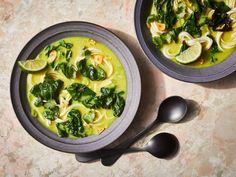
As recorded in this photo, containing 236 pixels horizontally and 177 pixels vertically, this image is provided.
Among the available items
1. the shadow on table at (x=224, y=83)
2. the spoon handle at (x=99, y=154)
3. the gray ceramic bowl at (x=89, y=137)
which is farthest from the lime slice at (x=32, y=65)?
the shadow on table at (x=224, y=83)

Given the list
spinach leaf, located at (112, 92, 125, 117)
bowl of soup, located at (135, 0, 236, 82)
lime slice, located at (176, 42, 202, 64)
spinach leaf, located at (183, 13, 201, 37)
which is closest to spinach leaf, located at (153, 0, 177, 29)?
bowl of soup, located at (135, 0, 236, 82)

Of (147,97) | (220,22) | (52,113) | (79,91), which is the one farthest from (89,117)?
(220,22)

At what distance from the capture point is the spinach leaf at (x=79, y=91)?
4.21 metres

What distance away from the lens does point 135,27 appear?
415 cm

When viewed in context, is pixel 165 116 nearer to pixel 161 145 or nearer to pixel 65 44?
pixel 161 145

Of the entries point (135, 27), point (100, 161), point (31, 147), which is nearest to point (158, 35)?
point (135, 27)

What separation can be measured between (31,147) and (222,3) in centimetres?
249

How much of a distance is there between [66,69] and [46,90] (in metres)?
0.29

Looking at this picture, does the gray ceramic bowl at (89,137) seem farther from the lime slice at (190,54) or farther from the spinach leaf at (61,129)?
the lime slice at (190,54)

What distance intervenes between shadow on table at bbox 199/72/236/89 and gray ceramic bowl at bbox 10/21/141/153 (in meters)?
0.78

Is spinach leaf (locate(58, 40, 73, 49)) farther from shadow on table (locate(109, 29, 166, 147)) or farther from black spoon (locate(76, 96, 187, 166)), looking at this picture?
black spoon (locate(76, 96, 187, 166))

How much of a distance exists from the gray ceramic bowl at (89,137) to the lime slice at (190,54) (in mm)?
459

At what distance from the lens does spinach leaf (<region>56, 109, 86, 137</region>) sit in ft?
13.8

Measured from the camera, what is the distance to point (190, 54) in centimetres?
412
